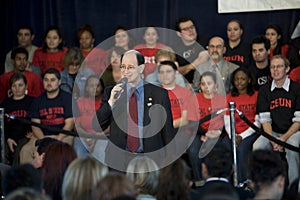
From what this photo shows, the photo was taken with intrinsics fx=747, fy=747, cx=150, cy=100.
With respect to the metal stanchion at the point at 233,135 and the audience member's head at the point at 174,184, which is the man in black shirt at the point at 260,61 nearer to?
the metal stanchion at the point at 233,135

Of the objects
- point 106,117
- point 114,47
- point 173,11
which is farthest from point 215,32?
point 106,117

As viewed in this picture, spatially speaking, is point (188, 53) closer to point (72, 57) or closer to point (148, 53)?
point (148, 53)

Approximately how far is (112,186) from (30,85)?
540cm

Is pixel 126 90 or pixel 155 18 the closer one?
pixel 126 90

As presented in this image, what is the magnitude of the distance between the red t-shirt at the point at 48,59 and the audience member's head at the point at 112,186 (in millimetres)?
5370

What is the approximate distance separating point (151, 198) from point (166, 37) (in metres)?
5.00

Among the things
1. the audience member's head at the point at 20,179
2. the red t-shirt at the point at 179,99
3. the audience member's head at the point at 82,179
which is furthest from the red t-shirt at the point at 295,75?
the audience member's head at the point at 20,179

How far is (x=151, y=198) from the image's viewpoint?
5180 mm

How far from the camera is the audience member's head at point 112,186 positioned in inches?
174

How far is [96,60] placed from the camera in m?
9.52

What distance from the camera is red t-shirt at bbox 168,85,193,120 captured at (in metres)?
8.76

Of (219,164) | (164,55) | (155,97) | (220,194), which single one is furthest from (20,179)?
(164,55)

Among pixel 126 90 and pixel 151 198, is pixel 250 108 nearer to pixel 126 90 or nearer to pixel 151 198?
pixel 126 90

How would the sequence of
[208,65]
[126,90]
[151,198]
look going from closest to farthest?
[151,198], [126,90], [208,65]
